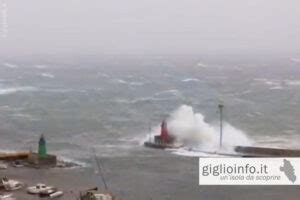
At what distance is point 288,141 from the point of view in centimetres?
7212

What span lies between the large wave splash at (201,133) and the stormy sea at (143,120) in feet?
0.34

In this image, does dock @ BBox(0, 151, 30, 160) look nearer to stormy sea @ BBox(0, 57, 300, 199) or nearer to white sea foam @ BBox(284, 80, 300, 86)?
stormy sea @ BBox(0, 57, 300, 199)

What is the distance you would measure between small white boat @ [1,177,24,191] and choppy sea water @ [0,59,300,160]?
42.3 ft

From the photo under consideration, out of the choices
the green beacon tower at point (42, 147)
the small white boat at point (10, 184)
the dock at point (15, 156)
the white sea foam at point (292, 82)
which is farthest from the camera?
the white sea foam at point (292, 82)

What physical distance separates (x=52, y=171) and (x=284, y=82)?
104582 millimetres

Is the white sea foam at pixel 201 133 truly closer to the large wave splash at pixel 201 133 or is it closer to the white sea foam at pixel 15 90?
the large wave splash at pixel 201 133

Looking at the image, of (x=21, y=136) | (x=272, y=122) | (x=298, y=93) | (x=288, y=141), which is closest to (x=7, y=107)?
(x=21, y=136)

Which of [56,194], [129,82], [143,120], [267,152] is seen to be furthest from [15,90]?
[56,194]

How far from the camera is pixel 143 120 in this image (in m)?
86.8

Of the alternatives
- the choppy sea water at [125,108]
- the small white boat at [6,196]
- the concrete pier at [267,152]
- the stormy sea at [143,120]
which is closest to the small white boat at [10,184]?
the small white boat at [6,196]

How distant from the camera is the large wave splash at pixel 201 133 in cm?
7169

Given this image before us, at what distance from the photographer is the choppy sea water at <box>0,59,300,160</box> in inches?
2788

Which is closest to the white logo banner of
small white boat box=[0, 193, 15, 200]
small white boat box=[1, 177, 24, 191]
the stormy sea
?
the stormy sea

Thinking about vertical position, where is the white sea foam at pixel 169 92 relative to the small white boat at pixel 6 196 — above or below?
above
